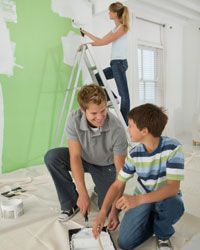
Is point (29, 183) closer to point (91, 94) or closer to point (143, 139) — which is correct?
point (91, 94)

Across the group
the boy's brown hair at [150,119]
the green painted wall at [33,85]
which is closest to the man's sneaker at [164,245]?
the boy's brown hair at [150,119]

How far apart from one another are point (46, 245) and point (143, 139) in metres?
0.77

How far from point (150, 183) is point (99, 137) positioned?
19.0 inches

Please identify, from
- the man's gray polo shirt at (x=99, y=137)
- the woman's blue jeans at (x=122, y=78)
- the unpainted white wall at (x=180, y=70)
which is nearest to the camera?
the man's gray polo shirt at (x=99, y=137)

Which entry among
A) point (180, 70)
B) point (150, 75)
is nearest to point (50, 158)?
point (150, 75)

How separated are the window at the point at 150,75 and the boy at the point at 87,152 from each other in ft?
8.66

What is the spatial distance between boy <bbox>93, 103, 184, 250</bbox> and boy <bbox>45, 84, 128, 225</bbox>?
0.24 meters

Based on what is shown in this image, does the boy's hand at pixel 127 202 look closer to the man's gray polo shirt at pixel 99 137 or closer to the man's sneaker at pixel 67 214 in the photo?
the man's gray polo shirt at pixel 99 137

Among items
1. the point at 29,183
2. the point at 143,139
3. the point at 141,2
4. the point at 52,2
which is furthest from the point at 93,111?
the point at 141,2

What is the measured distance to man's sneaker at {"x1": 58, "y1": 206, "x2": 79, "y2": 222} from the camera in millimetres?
1655

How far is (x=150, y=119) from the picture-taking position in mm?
1256

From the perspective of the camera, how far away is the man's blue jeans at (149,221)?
128cm

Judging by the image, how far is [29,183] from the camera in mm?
2359

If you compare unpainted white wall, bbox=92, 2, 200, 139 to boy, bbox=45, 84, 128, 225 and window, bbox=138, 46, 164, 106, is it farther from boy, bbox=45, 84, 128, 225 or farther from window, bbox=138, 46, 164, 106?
boy, bbox=45, 84, 128, 225
